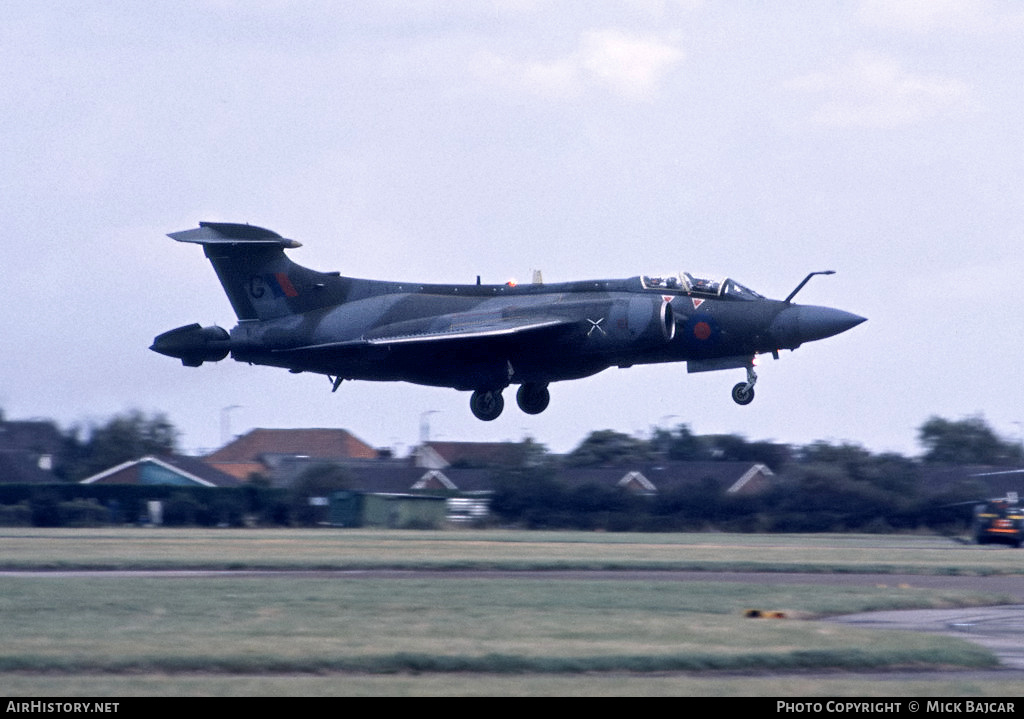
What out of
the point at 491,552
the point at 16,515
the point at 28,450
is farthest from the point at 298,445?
the point at 491,552

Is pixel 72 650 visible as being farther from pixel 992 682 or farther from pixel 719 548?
pixel 719 548

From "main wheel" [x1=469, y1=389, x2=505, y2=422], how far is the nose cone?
5.62 m

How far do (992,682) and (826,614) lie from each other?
296 inches

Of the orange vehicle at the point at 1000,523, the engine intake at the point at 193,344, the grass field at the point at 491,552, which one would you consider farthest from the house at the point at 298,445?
the engine intake at the point at 193,344

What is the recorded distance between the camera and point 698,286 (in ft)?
86.0

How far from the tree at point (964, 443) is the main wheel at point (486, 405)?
64051mm

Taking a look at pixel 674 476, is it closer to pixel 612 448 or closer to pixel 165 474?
pixel 612 448

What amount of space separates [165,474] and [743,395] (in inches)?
1751

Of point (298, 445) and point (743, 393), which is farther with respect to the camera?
point (298, 445)

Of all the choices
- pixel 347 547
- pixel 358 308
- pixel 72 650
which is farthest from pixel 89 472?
pixel 72 650

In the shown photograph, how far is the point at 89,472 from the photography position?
203 ft

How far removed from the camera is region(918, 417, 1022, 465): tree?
87.8m

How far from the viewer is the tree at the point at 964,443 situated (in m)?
87.8

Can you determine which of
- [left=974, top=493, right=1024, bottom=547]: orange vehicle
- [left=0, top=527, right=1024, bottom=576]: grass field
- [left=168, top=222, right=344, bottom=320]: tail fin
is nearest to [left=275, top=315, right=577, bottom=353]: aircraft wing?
[left=168, top=222, right=344, bottom=320]: tail fin
